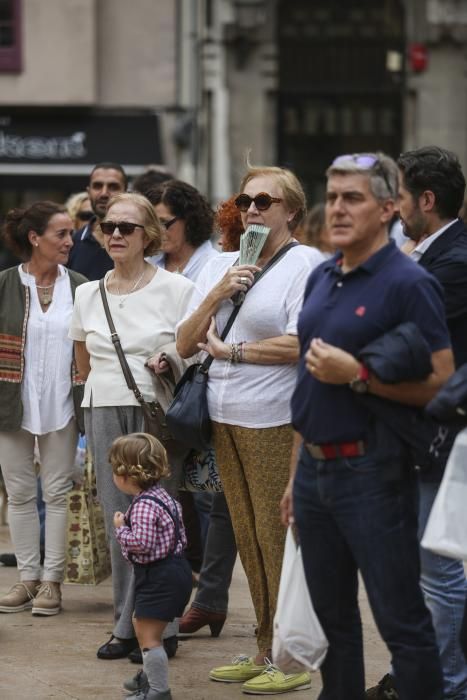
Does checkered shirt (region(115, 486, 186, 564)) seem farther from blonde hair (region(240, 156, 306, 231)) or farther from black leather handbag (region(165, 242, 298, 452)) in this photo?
blonde hair (region(240, 156, 306, 231))

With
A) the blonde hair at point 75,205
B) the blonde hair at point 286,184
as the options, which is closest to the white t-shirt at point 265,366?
the blonde hair at point 286,184

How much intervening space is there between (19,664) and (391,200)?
3.01 metres

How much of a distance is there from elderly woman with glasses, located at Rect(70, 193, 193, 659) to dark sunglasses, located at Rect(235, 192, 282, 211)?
30.6 inches

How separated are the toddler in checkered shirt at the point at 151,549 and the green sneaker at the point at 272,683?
17.1 inches

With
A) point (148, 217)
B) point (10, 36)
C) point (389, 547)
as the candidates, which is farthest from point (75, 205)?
point (10, 36)

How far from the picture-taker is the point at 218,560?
699 centimetres

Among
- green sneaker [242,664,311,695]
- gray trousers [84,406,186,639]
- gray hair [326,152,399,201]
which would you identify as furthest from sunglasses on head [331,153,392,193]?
green sneaker [242,664,311,695]

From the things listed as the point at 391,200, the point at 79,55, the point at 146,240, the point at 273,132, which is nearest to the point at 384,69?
the point at 273,132

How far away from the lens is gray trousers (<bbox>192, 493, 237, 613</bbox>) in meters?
7.00

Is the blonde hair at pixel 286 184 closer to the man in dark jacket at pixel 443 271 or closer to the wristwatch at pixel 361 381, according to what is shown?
the man in dark jacket at pixel 443 271

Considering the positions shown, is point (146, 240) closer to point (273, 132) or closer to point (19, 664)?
point (19, 664)

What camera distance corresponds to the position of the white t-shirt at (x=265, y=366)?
235 inches

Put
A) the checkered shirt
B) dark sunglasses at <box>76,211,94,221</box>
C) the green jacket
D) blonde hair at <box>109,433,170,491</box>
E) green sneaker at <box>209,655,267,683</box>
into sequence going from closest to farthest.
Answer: the checkered shirt → blonde hair at <box>109,433,170,491</box> → green sneaker at <box>209,655,267,683</box> → the green jacket → dark sunglasses at <box>76,211,94,221</box>

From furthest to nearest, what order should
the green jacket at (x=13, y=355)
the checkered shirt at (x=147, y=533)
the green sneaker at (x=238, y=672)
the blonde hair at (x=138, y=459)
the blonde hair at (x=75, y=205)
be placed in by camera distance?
the blonde hair at (x=75, y=205)
the green jacket at (x=13, y=355)
the green sneaker at (x=238, y=672)
the blonde hair at (x=138, y=459)
the checkered shirt at (x=147, y=533)
